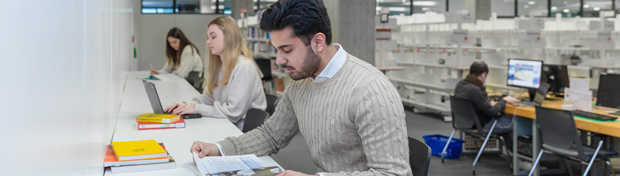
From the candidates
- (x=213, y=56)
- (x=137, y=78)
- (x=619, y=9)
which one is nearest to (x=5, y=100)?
(x=213, y=56)

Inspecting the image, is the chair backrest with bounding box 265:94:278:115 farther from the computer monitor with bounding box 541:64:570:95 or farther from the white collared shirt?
the computer monitor with bounding box 541:64:570:95

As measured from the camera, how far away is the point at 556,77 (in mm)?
6176

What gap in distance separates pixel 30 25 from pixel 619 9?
1734cm

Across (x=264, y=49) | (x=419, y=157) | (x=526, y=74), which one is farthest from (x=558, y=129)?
(x=264, y=49)

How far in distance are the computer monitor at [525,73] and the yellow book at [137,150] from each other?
4625 millimetres

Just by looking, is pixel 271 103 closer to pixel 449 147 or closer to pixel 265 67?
pixel 449 147

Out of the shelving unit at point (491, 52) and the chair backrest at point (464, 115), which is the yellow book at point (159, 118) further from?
the shelving unit at point (491, 52)

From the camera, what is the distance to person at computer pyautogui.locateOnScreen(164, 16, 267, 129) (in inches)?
135

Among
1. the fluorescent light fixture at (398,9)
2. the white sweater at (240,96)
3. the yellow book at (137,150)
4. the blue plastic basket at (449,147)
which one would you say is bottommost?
the blue plastic basket at (449,147)

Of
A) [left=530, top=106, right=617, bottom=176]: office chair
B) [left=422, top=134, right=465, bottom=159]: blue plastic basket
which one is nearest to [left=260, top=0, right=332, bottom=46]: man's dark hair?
[left=530, top=106, right=617, bottom=176]: office chair

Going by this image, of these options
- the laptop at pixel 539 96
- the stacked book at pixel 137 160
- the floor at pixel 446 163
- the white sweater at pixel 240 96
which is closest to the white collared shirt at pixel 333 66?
the stacked book at pixel 137 160

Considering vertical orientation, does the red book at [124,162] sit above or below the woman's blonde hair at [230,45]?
below

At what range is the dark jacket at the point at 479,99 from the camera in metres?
5.54

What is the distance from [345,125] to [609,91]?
4.01 meters
